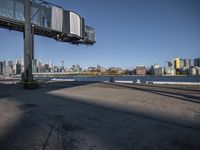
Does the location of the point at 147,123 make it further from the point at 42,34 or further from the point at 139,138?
the point at 42,34

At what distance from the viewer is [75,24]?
2764 cm

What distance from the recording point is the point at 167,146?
382 cm

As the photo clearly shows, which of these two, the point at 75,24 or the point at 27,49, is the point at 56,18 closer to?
the point at 75,24

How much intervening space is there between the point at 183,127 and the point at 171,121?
0.65 meters

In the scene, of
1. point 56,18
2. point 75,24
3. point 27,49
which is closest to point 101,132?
point 27,49

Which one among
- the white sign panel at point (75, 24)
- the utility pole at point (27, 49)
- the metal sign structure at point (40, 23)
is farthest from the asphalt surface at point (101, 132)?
the white sign panel at point (75, 24)

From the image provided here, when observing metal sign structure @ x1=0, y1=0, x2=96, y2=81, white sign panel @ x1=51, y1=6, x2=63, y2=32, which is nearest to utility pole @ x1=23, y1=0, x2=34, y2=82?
metal sign structure @ x1=0, y1=0, x2=96, y2=81

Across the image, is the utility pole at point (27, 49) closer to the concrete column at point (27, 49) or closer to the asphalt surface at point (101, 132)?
the concrete column at point (27, 49)

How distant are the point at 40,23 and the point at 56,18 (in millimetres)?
2697

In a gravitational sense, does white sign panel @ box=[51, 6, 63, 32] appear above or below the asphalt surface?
above

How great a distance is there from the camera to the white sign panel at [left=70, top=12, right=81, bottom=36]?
88.6 feet

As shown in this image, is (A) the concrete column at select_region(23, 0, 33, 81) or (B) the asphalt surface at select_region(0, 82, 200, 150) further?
(A) the concrete column at select_region(23, 0, 33, 81)

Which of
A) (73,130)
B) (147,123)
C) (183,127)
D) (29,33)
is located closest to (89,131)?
(73,130)

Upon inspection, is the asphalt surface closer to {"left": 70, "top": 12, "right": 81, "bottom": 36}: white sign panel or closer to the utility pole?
the utility pole
